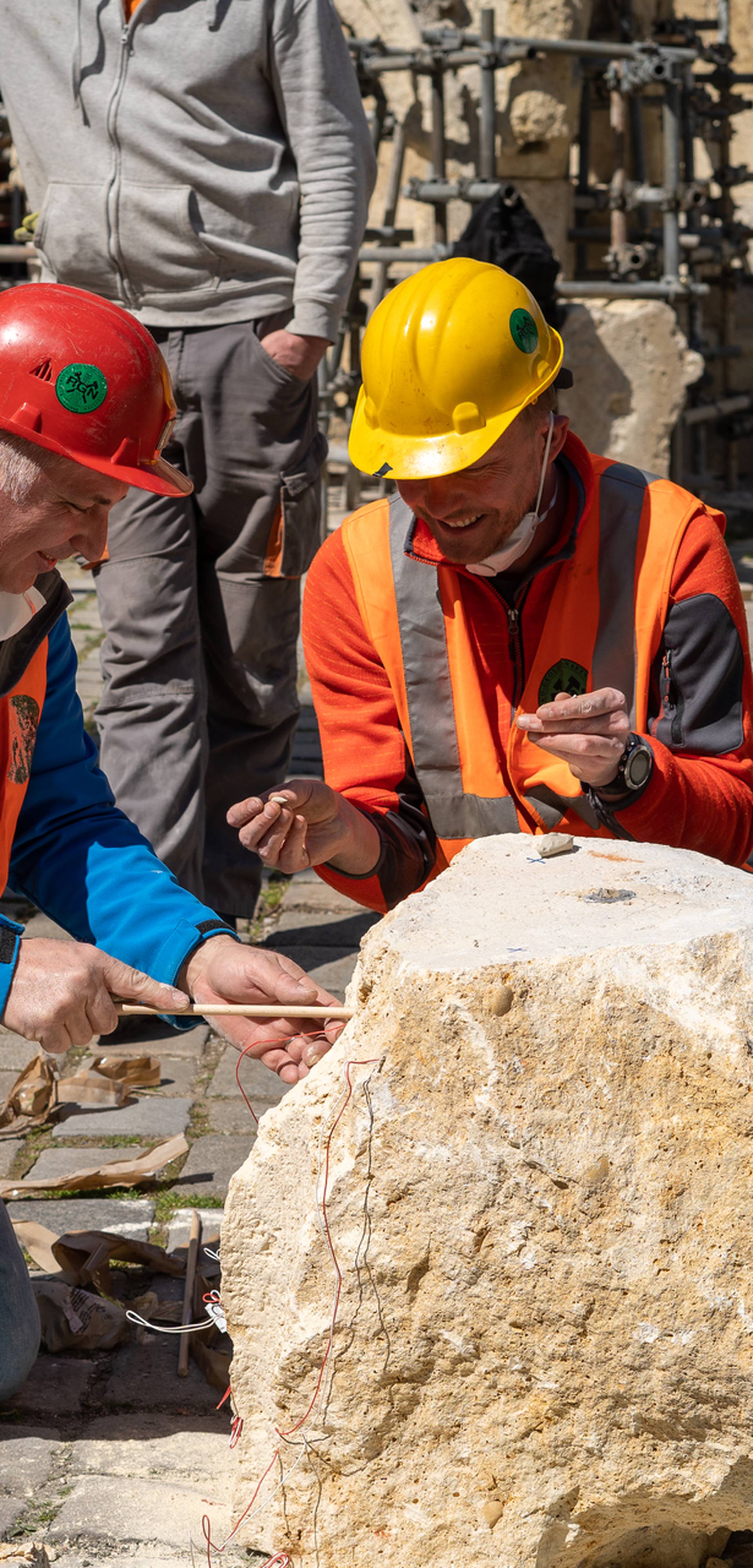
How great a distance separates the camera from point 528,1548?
2.12 meters

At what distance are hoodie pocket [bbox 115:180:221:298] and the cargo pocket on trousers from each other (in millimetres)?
541

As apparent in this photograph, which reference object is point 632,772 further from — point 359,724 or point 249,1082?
point 249,1082

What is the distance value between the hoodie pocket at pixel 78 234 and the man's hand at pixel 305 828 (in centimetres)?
193

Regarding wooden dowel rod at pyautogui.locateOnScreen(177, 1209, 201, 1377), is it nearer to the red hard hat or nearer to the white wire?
the white wire

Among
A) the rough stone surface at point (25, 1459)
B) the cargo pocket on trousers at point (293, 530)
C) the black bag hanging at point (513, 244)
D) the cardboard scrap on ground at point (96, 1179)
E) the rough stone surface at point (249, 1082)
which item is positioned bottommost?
the rough stone surface at point (249, 1082)

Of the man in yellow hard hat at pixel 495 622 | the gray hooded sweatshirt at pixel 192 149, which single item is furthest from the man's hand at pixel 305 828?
the gray hooded sweatshirt at pixel 192 149

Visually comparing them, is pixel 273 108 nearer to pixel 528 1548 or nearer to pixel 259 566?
pixel 259 566

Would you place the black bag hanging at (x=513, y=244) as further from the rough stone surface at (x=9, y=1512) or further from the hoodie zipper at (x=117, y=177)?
the rough stone surface at (x=9, y=1512)

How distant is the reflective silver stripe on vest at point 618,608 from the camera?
292 cm

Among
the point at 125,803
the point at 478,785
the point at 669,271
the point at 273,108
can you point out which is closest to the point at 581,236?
the point at 669,271

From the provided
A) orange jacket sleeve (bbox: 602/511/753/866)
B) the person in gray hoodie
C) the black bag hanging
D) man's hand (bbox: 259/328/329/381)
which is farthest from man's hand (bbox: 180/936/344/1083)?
the black bag hanging

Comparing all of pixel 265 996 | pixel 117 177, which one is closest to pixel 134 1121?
pixel 265 996

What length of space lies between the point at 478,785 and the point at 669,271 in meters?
7.23

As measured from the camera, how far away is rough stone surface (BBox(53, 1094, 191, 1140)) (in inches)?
141
